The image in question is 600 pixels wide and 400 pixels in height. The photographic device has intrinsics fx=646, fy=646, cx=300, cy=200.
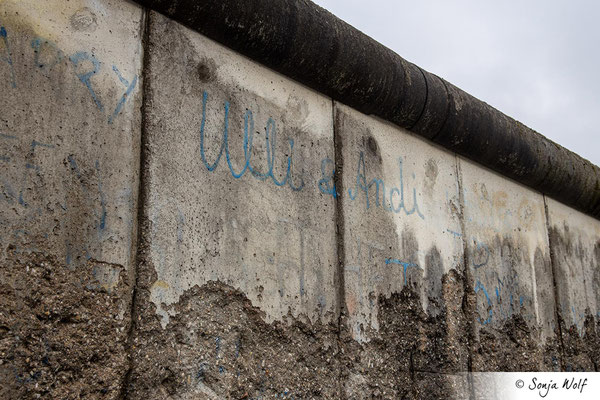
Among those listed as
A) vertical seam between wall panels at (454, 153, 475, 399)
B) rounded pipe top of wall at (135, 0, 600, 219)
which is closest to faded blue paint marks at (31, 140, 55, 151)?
rounded pipe top of wall at (135, 0, 600, 219)

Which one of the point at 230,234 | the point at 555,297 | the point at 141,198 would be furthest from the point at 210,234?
the point at 555,297

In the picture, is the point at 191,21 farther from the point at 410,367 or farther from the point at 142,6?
the point at 410,367

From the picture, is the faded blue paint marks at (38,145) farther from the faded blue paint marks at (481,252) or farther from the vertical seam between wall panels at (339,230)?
the faded blue paint marks at (481,252)

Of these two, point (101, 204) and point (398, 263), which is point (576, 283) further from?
point (101, 204)

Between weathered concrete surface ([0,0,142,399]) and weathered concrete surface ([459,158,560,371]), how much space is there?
7.57ft

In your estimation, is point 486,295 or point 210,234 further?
point 486,295

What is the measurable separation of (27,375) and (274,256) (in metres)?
1.14

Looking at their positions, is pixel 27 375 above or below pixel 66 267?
below

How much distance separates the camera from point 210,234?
8.36 ft

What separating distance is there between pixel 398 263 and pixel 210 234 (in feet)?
4.02

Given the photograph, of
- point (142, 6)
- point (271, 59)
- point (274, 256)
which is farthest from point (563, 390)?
point (142, 6)

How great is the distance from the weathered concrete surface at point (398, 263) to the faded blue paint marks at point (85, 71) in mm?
1312

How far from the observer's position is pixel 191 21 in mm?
2650

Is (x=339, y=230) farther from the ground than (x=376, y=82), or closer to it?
closer to it
